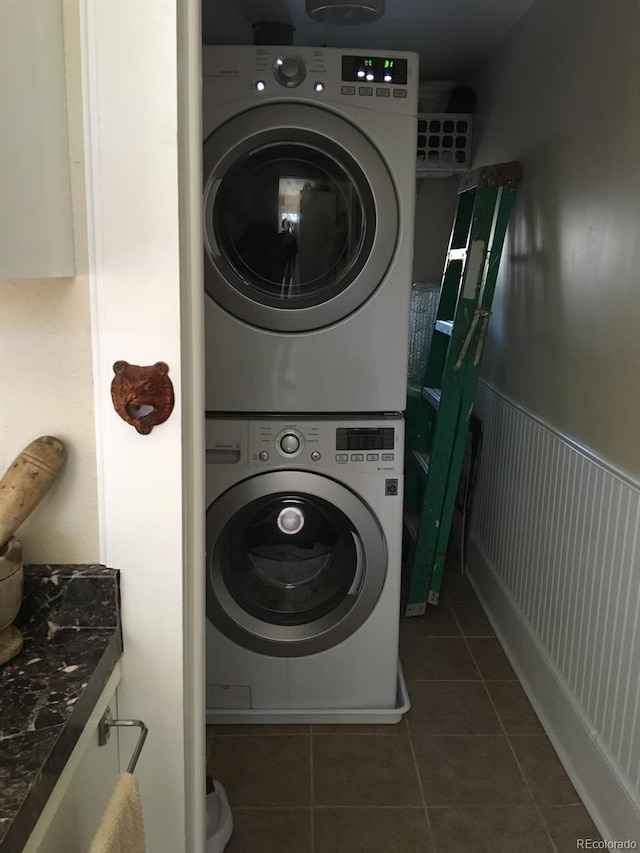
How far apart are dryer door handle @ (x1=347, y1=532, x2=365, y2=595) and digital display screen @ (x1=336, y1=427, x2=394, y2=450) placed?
259mm

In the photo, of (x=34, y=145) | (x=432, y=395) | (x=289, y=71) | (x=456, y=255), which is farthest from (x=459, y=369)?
(x=34, y=145)

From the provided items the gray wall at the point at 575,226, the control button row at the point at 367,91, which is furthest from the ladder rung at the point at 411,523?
the control button row at the point at 367,91

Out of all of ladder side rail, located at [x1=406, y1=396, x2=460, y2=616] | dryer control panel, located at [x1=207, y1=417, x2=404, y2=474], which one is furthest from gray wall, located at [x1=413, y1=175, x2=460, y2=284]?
dryer control panel, located at [x1=207, y1=417, x2=404, y2=474]

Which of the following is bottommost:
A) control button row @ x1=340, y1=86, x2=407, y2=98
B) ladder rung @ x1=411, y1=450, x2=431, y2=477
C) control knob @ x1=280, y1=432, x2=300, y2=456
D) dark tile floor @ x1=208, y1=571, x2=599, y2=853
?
dark tile floor @ x1=208, y1=571, x2=599, y2=853

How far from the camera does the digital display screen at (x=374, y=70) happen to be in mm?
1838

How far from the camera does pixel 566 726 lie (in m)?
1.97

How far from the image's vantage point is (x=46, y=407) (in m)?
0.97

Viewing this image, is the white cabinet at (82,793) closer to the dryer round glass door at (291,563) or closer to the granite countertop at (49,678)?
the granite countertop at (49,678)

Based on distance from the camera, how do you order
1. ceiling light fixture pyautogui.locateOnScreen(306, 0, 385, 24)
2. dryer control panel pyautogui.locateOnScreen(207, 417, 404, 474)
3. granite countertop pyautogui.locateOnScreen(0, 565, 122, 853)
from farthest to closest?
ceiling light fixture pyautogui.locateOnScreen(306, 0, 385, 24), dryer control panel pyautogui.locateOnScreen(207, 417, 404, 474), granite countertop pyautogui.locateOnScreen(0, 565, 122, 853)

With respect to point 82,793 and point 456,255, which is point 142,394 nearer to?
point 82,793

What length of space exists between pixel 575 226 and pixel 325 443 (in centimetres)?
93

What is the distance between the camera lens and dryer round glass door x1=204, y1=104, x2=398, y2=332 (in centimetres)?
186

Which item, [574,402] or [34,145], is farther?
[574,402]

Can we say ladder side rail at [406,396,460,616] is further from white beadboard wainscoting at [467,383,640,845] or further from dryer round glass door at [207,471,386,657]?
dryer round glass door at [207,471,386,657]
